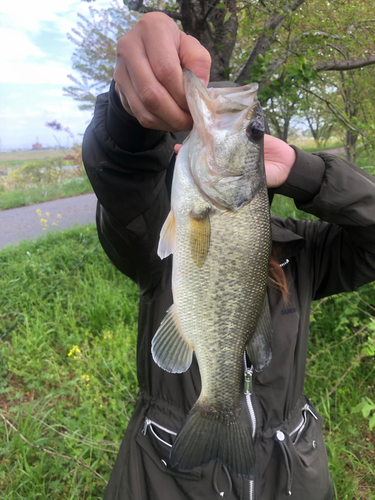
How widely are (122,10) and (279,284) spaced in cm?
630

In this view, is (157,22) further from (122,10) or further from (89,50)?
(89,50)

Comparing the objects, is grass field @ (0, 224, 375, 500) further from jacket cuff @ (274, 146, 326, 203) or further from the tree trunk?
the tree trunk

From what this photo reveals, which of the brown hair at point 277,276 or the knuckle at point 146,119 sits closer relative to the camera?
the knuckle at point 146,119

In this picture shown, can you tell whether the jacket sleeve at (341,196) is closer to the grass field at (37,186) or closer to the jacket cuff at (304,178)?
the jacket cuff at (304,178)

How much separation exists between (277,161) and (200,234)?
1.74ft

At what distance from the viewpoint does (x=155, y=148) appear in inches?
47.1

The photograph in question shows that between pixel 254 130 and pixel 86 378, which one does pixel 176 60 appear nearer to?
pixel 254 130

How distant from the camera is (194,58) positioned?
1006 mm

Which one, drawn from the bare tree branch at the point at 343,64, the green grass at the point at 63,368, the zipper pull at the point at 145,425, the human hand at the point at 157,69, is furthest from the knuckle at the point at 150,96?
the bare tree branch at the point at 343,64

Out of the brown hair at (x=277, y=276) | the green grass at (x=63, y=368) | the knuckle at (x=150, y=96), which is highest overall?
the knuckle at (x=150, y=96)

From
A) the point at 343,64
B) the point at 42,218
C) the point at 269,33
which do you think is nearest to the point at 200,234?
the point at 269,33

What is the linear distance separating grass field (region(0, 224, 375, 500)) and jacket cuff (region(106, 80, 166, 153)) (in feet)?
6.85

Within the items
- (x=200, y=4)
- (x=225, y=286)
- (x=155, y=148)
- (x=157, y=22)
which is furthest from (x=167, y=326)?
(x=200, y=4)

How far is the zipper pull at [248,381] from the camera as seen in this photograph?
1.47 meters
